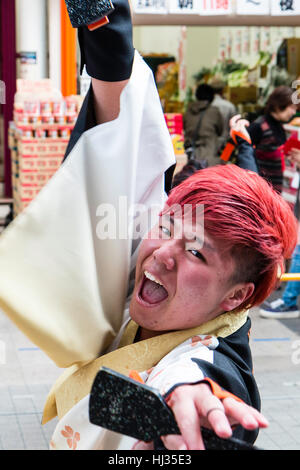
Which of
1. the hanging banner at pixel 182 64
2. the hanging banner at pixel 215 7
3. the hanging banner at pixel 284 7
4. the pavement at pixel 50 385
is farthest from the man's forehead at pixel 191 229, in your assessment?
the hanging banner at pixel 182 64

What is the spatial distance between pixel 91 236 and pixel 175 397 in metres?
0.37

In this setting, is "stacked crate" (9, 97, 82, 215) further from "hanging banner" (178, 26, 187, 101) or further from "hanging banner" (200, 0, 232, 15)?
"hanging banner" (178, 26, 187, 101)

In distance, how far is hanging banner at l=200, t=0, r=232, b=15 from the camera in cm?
684

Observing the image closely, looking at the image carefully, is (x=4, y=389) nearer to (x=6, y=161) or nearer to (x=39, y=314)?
(x=39, y=314)

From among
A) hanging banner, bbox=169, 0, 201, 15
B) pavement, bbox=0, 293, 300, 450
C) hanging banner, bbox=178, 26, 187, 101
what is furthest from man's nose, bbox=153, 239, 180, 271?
hanging banner, bbox=178, 26, 187, 101

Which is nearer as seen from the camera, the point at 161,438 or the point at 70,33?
the point at 161,438

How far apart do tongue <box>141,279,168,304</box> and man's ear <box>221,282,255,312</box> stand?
0.37 ft

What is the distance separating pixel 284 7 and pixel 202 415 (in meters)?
6.59

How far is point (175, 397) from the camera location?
41.9 inches

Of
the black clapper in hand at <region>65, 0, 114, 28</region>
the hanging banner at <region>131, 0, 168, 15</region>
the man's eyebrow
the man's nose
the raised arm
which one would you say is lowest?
the man's nose

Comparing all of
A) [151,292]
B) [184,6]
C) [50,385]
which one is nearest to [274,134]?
[184,6]

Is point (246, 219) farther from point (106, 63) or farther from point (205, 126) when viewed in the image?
point (205, 126)

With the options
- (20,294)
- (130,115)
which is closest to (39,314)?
(20,294)

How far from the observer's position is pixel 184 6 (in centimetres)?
677
